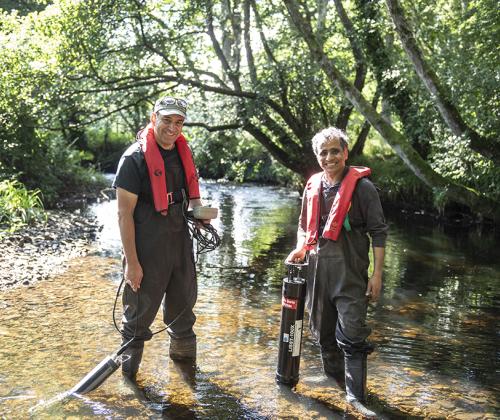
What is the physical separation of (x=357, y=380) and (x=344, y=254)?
2.92 feet

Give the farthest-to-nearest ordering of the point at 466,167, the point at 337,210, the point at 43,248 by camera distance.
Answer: the point at 466,167
the point at 43,248
the point at 337,210

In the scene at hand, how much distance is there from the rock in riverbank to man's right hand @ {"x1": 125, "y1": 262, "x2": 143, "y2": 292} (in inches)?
139

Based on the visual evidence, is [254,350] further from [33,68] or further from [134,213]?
[33,68]

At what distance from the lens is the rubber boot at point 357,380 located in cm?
413

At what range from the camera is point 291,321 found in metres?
4.37

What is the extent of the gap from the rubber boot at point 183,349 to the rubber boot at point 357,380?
1.38 metres

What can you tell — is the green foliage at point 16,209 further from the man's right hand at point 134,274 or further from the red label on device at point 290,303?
the red label on device at point 290,303

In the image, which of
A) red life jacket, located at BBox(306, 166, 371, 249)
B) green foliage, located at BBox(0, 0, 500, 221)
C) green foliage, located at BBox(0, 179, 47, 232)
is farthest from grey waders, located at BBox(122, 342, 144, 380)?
green foliage, located at BBox(0, 0, 500, 221)

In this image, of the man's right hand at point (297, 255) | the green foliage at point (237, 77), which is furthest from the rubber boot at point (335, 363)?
the green foliage at point (237, 77)

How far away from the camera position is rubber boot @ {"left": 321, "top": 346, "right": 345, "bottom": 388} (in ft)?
15.0

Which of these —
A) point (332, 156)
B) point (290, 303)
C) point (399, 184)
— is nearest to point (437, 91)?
point (399, 184)

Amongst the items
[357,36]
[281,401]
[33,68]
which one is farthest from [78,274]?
[357,36]

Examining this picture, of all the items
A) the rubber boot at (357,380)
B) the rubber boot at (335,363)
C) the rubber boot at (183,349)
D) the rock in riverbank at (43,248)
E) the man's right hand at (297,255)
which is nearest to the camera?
the rubber boot at (357,380)

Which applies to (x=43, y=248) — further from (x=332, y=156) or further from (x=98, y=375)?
(x=332, y=156)
